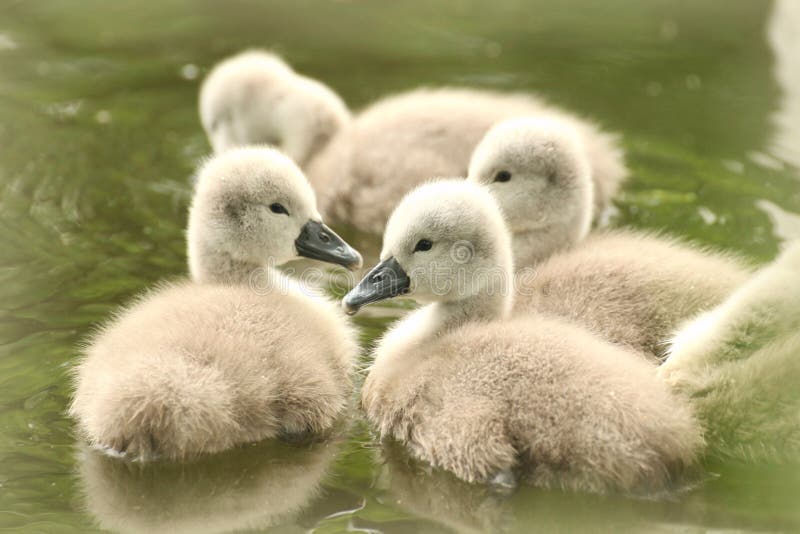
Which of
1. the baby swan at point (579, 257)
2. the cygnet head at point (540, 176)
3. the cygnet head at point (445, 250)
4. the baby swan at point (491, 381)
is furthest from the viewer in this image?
the cygnet head at point (540, 176)

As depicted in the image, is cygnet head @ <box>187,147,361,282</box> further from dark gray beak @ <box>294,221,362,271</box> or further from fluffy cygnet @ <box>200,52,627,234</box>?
fluffy cygnet @ <box>200,52,627,234</box>

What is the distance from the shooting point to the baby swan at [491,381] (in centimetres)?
344

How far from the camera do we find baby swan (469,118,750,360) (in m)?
4.13

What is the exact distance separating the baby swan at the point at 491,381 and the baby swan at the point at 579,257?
248mm

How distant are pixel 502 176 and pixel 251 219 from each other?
38.1 inches

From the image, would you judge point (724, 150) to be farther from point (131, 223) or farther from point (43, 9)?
point (43, 9)

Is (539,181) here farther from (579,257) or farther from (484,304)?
(484,304)

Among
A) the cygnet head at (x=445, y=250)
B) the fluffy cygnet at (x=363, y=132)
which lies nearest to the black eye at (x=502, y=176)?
→ the fluffy cygnet at (x=363, y=132)

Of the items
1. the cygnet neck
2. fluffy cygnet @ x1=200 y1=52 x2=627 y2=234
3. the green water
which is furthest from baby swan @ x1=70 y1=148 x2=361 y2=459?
fluffy cygnet @ x1=200 y1=52 x2=627 y2=234

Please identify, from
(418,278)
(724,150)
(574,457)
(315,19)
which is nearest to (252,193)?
(418,278)

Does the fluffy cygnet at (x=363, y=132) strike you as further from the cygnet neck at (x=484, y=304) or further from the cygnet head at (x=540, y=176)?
the cygnet neck at (x=484, y=304)

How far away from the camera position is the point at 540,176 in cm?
472

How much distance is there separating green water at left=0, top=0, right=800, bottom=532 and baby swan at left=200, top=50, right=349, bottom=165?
28 centimetres

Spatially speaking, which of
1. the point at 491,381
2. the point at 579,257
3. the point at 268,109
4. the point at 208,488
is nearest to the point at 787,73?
the point at 268,109
